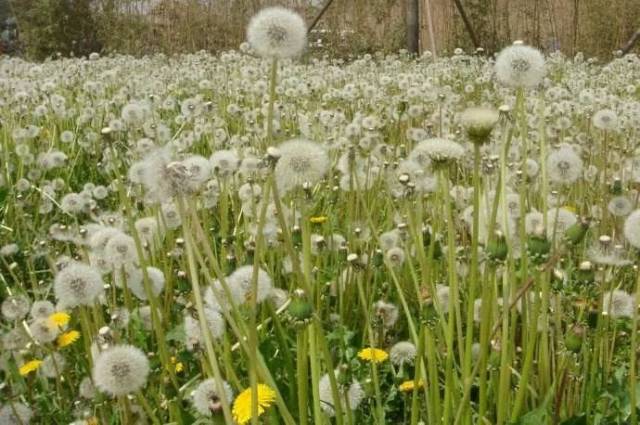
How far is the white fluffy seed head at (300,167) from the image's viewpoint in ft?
4.20

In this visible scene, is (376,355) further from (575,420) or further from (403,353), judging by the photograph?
(575,420)

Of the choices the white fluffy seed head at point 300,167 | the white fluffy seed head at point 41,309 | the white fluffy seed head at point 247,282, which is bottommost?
the white fluffy seed head at point 41,309

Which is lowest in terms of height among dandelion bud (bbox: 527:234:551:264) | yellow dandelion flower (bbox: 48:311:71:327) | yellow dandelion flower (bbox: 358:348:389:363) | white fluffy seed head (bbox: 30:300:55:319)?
yellow dandelion flower (bbox: 358:348:389:363)

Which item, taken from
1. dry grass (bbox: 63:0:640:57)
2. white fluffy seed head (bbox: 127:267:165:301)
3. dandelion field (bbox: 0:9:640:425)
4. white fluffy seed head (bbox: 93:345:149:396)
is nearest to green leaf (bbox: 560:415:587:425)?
dandelion field (bbox: 0:9:640:425)

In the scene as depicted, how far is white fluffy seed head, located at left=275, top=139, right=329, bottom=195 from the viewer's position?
1.28 m

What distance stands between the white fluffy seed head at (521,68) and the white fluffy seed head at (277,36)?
0.40 meters

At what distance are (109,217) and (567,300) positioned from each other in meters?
1.24

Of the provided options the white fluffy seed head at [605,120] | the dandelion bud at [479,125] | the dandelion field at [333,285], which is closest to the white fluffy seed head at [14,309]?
the dandelion field at [333,285]

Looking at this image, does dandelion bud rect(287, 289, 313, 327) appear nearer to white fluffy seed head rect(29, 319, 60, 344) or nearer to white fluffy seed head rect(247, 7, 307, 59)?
white fluffy seed head rect(247, 7, 307, 59)

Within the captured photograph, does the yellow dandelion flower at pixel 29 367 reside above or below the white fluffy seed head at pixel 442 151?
below

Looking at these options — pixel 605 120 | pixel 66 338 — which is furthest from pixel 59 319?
pixel 605 120

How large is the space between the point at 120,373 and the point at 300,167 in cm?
41

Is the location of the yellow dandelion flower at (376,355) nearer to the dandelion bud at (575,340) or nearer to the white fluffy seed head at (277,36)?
the dandelion bud at (575,340)

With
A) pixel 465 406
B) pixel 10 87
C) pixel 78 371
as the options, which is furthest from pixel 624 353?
pixel 10 87
